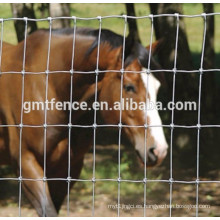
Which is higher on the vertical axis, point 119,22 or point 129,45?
point 119,22

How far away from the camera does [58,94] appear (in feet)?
12.1

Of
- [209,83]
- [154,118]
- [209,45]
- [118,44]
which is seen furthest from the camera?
[209,45]

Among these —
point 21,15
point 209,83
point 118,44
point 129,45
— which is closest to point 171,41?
point 209,83

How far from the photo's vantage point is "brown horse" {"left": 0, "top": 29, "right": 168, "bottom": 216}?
3479mm

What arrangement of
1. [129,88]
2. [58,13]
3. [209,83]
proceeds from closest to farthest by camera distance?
[129,88] < [58,13] < [209,83]

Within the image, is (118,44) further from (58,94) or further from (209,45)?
(209,45)

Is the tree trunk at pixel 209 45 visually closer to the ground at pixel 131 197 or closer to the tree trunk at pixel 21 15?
the ground at pixel 131 197

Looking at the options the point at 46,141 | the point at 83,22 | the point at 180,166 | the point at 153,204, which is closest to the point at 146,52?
the point at 46,141

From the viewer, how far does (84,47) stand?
364 centimetres

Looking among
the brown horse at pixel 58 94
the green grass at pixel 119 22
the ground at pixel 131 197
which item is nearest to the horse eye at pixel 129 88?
the brown horse at pixel 58 94

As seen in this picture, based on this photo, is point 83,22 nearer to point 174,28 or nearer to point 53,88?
point 174,28

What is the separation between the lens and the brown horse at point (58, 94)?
348cm

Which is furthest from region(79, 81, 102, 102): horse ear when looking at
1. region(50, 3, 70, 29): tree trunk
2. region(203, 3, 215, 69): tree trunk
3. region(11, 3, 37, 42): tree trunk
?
region(203, 3, 215, 69): tree trunk

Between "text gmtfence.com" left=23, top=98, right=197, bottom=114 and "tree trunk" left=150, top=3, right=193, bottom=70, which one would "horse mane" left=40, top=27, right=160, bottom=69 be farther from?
"tree trunk" left=150, top=3, right=193, bottom=70
